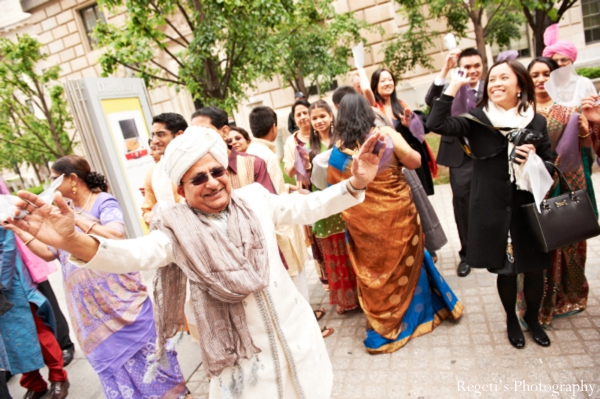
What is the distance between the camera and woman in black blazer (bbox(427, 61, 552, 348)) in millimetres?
2467

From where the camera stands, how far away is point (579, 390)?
2.29 metres

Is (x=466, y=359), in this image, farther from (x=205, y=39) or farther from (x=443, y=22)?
(x=443, y=22)

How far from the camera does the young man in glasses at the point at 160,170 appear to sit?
9.75 feet

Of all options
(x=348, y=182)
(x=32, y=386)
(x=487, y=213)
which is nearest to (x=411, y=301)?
(x=487, y=213)

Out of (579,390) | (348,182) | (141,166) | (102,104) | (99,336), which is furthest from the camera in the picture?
(141,166)

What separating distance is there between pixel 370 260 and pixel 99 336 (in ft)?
6.33

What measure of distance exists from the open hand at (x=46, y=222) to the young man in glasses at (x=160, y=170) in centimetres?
166

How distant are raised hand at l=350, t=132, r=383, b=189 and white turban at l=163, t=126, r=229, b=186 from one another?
0.58 meters

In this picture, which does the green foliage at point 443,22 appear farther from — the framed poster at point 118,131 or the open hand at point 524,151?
the open hand at point 524,151

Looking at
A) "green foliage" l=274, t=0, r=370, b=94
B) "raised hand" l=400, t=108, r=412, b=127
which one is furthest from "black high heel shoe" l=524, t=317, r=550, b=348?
"green foliage" l=274, t=0, r=370, b=94

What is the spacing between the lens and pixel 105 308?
8.48 feet

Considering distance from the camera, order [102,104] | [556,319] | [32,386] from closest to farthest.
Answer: [556,319], [32,386], [102,104]

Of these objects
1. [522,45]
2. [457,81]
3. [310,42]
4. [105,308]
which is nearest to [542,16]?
[310,42]

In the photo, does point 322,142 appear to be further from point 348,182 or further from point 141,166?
point 141,166
